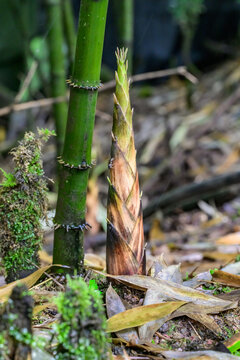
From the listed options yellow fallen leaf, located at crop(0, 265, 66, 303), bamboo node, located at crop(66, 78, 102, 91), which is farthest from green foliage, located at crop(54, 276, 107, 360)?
bamboo node, located at crop(66, 78, 102, 91)

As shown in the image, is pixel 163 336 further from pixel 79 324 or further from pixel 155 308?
pixel 79 324

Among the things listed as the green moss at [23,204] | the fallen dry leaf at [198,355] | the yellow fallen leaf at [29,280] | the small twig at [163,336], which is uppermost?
the green moss at [23,204]

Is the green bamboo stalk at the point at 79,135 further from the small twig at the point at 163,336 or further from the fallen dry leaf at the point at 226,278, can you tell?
the fallen dry leaf at the point at 226,278

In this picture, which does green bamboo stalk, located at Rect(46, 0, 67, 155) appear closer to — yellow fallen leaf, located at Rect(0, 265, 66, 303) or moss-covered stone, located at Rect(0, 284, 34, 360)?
yellow fallen leaf, located at Rect(0, 265, 66, 303)

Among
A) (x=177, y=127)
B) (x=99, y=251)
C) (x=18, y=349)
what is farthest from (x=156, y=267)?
(x=177, y=127)

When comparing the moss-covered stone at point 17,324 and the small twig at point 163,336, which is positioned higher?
the moss-covered stone at point 17,324

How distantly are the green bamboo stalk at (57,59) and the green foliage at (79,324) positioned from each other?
7.35 feet

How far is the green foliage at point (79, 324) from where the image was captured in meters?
0.82

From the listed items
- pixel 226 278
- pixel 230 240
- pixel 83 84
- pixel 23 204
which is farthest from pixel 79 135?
pixel 230 240

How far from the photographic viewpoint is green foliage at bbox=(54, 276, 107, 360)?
822 mm

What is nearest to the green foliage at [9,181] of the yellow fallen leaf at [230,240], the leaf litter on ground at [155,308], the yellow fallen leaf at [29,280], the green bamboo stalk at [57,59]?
the yellow fallen leaf at [29,280]

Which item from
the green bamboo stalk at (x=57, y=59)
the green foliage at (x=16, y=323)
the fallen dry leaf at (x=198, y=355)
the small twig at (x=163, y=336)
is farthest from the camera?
the green bamboo stalk at (x=57, y=59)

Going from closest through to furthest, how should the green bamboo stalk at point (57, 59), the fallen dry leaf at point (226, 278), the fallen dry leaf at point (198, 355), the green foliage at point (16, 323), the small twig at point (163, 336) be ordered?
1. the green foliage at point (16, 323)
2. the fallen dry leaf at point (198, 355)
3. the small twig at point (163, 336)
4. the fallen dry leaf at point (226, 278)
5. the green bamboo stalk at point (57, 59)

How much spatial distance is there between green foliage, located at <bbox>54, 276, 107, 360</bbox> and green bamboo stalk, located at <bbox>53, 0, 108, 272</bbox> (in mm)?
454
